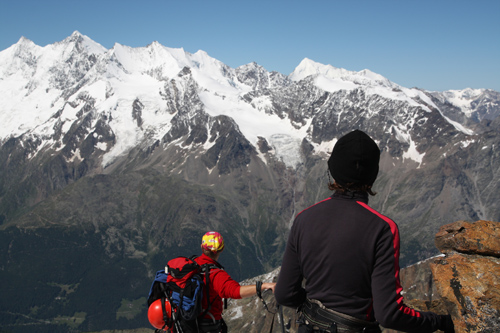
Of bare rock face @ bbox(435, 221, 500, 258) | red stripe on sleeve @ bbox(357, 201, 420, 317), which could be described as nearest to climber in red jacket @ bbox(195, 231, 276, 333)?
red stripe on sleeve @ bbox(357, 201, 420, 317)

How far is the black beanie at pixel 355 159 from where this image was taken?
9.76 m

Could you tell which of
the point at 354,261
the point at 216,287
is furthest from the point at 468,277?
the point at 216,287

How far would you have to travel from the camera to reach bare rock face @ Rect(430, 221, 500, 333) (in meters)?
12.6

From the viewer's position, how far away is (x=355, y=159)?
978cm

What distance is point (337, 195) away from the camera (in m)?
10.1

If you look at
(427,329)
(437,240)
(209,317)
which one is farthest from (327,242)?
(437,240)

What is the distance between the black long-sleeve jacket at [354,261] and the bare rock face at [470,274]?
12.9ft

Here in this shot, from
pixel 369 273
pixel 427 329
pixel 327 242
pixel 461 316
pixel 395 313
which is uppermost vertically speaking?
pixel 327 242

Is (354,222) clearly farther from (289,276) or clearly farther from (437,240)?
(437,240)

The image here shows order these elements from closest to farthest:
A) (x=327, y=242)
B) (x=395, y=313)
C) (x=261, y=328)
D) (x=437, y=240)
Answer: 1. (x=395, y=313)
2. (x=327, y=242)
3. (x=437, y=240)
4. (x=261, y=328)

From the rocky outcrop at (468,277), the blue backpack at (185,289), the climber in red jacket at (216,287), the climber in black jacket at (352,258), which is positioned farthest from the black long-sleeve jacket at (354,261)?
the blue backpack at (185,289)

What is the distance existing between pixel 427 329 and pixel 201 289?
6.69 meters

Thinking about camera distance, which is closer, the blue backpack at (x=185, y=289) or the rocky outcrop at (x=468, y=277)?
the rocky outcrop at (x=468, y=277)

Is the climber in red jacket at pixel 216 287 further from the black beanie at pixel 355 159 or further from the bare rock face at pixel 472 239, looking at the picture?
the bare rock face at pixel 472 239
